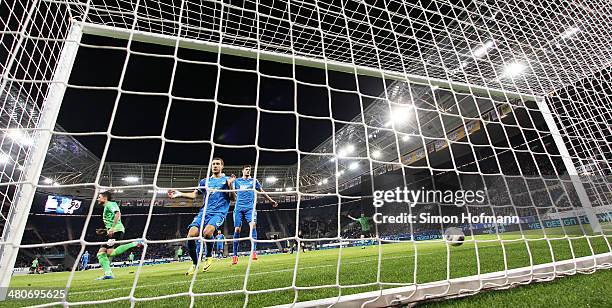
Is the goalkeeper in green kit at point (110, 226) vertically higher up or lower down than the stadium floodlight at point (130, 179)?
→ lower down

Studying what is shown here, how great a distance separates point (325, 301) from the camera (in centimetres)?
135

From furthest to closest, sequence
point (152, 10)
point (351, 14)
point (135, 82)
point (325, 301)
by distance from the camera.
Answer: point (135, 82), point (351, 14), point (152, 10), point (325, 301)

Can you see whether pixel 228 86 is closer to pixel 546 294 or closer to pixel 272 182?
pixel 272 182

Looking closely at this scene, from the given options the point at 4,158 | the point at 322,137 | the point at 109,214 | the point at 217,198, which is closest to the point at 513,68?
the point at 217,198

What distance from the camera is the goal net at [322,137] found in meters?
1.91

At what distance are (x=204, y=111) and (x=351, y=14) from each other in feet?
51.1

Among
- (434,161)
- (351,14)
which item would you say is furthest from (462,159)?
(351,14)

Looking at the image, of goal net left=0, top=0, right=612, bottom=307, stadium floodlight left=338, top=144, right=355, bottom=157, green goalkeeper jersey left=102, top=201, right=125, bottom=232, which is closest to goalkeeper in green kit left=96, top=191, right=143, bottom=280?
green goalkeeper jersey left=102, top=201, right=125, bottom=232

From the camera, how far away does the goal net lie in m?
1.91

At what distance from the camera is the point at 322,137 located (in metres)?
Result: 19.4

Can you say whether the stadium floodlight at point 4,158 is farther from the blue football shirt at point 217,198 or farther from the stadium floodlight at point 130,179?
the stadium floodlight at point 130,179

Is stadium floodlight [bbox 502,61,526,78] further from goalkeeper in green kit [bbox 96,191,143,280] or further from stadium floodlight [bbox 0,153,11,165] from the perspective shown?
goalkeeper in green kit [bbox 96,191,143,280]

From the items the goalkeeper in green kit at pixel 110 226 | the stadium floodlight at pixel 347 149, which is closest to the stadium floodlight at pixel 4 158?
the goalkeeper in green kit at pixel 110 226

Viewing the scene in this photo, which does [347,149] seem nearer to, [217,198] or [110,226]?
[217,198]
